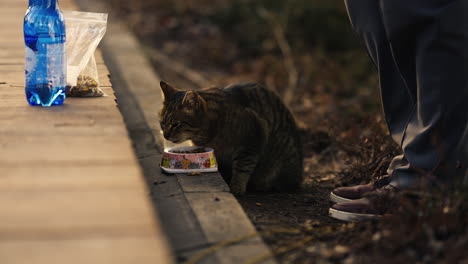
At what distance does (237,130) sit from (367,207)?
1.06 meters

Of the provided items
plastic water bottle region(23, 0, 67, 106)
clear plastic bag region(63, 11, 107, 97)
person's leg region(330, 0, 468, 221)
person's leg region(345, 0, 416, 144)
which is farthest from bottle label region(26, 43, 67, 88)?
person's leg region(330, 0, 468, 221)

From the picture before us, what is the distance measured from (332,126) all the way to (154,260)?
3021mm

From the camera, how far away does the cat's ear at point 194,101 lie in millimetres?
3965

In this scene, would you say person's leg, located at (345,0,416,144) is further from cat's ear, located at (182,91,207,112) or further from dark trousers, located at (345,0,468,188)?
cat's ear, located at (182,91,207,112)

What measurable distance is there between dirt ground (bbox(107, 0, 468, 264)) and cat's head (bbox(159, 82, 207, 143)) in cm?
Answer: 51

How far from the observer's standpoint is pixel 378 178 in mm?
3668

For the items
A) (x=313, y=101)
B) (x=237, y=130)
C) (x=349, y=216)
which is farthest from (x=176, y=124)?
(x=313, y=101)

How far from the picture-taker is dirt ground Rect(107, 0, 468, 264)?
107 inches

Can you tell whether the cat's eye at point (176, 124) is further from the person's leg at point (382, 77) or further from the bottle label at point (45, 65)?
the person's leg at point (382, 77)

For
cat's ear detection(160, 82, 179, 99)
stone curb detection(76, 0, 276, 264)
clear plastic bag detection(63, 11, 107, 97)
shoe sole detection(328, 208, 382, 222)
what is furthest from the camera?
cat's ear detection(160, 82, 179, 99)

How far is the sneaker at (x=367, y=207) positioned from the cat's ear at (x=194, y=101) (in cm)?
98

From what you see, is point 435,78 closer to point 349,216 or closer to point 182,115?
point 349,216

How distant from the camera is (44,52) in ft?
11.4

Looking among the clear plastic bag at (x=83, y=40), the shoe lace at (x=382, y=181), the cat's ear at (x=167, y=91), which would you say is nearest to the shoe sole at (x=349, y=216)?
the shoe lace at (x=382, y=181)
